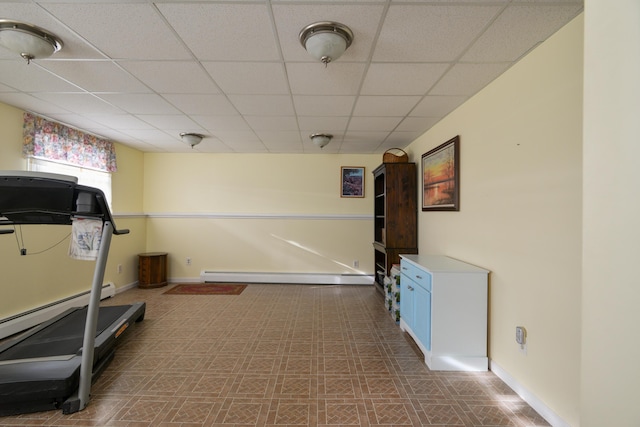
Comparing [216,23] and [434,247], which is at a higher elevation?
[216,23]

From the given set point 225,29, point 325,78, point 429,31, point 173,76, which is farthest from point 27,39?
point 429,31

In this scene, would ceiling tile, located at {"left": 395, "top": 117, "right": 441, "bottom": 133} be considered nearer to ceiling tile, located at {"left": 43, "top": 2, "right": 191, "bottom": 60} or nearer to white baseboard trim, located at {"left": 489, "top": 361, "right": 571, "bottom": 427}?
ceiling tile, located at {"left": 43, "top": 2, "right": 191, "bottom": 60}

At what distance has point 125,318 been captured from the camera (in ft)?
9.61

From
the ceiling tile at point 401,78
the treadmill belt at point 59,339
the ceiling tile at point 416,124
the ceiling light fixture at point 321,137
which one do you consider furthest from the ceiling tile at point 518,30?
the treadmill belt at point 59,339

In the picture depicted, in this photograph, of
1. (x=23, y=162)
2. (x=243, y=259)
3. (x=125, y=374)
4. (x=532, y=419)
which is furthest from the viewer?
(x=243, y=259)

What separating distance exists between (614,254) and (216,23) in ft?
7.10

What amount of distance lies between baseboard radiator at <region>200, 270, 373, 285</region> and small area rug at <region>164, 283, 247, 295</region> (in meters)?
0.14

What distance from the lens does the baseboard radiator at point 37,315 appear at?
9.27 ft

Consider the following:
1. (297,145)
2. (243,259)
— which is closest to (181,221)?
(243,259)

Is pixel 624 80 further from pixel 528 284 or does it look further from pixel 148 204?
pixel 148 204

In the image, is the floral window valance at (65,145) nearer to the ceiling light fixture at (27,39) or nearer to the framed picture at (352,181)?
the ceiling light fixture at (27,39)

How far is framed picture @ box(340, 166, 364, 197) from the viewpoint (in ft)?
17.3

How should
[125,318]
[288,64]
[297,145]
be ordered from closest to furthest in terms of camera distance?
[288,64] → [125,318] → [297,145]

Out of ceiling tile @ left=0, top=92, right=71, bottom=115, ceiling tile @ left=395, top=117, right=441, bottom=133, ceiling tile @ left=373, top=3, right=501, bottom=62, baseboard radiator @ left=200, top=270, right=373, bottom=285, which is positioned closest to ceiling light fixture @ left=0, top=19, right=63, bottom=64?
ceiling tile @ left=0, top=92, right=71, bottom=115
